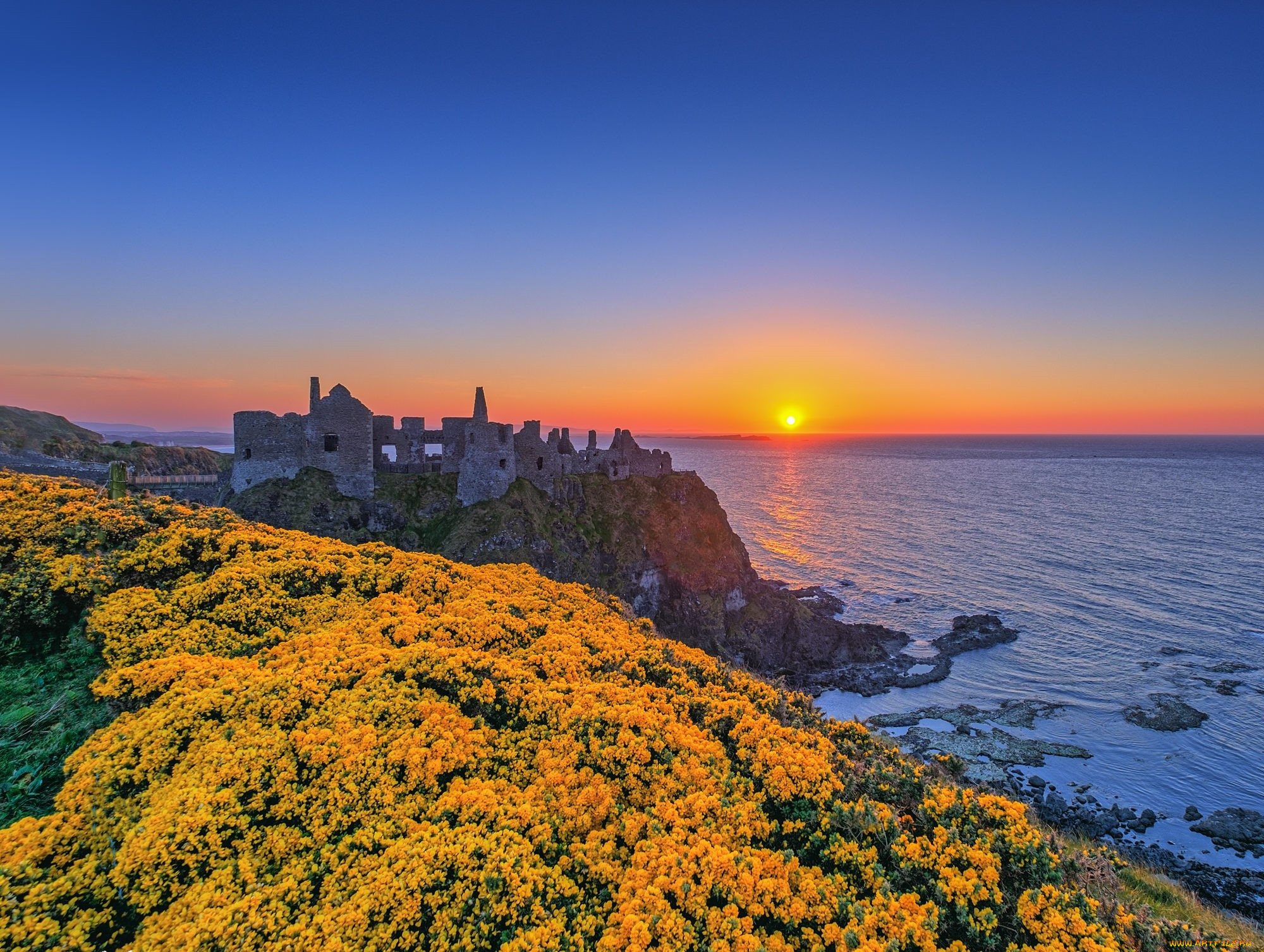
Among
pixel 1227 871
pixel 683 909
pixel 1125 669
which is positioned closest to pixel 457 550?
pixel 683 909

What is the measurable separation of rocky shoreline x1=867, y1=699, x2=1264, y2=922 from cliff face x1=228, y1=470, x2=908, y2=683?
1094 cm

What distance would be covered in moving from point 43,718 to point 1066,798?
141 ft

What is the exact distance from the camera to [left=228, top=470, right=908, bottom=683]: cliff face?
143 ft

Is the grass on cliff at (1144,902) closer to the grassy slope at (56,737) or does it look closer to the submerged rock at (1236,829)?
the grassy slope at (56,737)

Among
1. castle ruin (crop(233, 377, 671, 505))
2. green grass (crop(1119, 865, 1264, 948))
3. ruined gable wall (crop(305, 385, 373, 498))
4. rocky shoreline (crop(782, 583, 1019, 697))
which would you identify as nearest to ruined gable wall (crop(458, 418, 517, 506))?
castle ruin (crop(233, 377, 671, 505))

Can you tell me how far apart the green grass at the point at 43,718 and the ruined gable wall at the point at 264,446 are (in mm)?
35933

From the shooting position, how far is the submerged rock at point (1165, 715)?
36.9 m

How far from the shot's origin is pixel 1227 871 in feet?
84.4

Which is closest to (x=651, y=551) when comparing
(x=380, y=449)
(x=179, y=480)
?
(x=380, y=449)

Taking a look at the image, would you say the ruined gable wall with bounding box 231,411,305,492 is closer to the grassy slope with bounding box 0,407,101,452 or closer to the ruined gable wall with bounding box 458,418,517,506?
the ruined gable wall with bounding box 458,418,517,506

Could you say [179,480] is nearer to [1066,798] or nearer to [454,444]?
[454,444]

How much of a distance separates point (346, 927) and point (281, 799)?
7.37 feet

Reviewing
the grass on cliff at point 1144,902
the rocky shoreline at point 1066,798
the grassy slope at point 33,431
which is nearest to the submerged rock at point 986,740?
the rocky shoreline at point 1066,798

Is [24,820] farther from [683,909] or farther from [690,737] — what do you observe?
[690,737]
